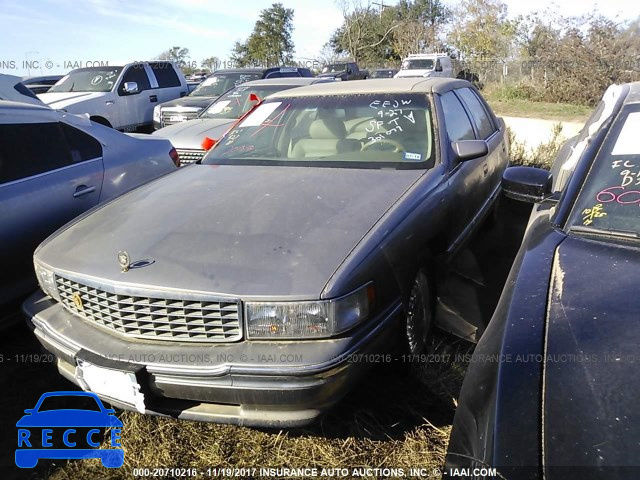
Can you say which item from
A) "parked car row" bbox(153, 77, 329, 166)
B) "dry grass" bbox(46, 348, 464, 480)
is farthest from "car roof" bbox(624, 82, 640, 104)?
"parked car row" bbox(153, 77, 329, 166)

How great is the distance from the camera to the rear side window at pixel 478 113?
14.5ft

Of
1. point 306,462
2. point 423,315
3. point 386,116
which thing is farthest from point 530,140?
point 306,462

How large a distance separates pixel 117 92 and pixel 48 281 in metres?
8.87

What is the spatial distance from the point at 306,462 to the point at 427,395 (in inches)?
30.1

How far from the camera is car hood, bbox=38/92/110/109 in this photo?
370 inches

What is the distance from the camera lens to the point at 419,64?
2378 centimetres

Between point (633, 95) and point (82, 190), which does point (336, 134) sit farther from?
point (82, 190)

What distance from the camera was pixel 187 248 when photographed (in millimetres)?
2332

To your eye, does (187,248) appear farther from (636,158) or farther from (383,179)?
(636,158)

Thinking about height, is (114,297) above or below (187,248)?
below

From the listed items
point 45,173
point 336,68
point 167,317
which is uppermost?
point 336,68

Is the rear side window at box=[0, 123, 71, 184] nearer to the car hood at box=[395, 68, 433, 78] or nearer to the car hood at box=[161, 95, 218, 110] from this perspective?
the car hood at box=[161, 95, 218, 110]

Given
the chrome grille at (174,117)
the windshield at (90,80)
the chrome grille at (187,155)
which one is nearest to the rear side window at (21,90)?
the chrome grille at (187,155)

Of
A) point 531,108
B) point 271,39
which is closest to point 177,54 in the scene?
point 271,39
